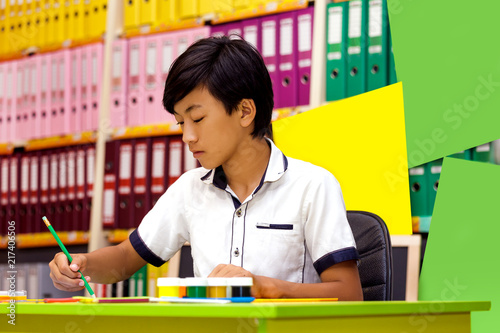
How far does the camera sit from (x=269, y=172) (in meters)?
1.45

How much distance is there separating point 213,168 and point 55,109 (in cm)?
188

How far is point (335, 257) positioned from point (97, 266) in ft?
1.67

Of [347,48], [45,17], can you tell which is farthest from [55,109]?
[347,48]

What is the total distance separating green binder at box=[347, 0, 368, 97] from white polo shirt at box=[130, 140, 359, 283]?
939mm

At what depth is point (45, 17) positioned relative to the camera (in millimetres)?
3268

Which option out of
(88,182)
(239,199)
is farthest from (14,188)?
(239,199)

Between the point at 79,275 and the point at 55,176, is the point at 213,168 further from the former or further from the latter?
the point at 55,176

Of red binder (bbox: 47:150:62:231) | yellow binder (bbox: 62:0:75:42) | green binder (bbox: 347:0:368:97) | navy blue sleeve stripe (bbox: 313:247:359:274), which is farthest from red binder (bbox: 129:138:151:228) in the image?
navy blue sleeve stripe (bbox: 313:247:359:274)

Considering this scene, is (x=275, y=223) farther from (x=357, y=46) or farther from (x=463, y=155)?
(x=357, y=46)

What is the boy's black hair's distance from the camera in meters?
1.36

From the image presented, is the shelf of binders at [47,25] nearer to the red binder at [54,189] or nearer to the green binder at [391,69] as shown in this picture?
the red binder at [54,189]

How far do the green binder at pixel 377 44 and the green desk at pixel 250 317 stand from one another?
1.41 m

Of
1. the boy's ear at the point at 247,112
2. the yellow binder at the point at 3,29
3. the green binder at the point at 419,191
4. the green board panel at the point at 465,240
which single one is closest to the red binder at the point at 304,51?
the green binder at the point at 419,191

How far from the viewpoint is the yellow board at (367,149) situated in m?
2.21
